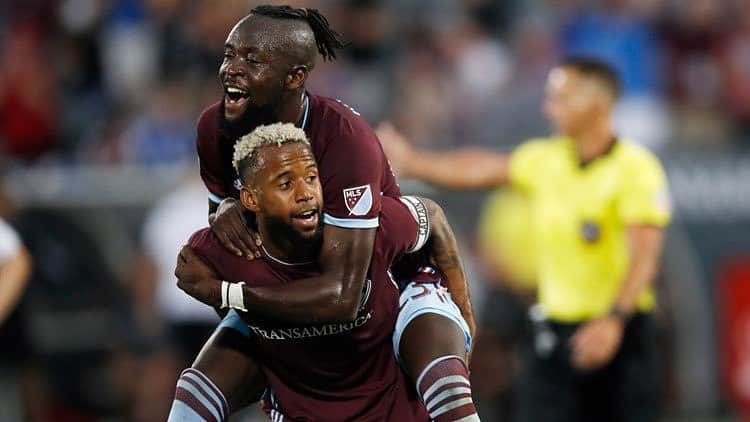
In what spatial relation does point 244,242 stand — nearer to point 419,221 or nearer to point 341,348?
point 341,348

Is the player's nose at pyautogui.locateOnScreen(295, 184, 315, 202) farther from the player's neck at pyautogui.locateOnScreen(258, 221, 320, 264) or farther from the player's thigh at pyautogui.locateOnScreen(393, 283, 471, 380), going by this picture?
the player's thigh at pyautogui.locateOnScreen(393, 283, 471, 380)

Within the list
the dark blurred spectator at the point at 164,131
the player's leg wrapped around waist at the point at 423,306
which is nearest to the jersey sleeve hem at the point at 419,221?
the player's leg wrapped around waist at the point at 423,306

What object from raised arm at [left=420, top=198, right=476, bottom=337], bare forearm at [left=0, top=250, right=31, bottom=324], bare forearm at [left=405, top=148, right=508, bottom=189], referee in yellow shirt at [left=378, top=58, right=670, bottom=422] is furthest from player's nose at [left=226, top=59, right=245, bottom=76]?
bare forearm at [left=0, top=250, right=31, bottom=324]

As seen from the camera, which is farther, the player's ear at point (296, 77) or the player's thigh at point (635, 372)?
the player's thigh at point (635, 372)

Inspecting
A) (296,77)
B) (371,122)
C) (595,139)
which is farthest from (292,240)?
(371,122)

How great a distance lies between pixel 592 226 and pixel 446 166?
82cm

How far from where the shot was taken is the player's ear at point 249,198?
531 centimetres

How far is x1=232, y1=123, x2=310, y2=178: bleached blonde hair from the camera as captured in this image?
5227mm

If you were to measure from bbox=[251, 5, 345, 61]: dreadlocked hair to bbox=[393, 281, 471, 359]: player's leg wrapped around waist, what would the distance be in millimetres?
962

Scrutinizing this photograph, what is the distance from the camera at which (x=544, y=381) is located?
25.9ft

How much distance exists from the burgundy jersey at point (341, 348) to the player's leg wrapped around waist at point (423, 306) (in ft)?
0.13

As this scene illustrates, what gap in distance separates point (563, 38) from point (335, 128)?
6.75 m

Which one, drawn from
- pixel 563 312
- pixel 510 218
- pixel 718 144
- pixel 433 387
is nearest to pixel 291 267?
pixel 433 387

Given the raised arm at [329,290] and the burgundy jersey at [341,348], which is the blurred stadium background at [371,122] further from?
the raised arm at [329,290]
